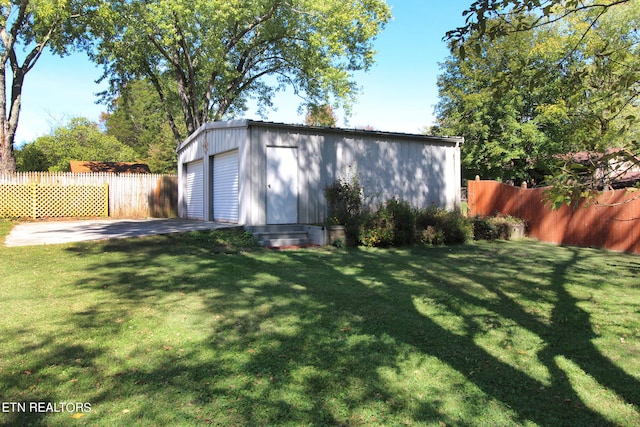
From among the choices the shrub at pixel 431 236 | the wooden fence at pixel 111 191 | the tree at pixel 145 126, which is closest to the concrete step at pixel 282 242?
the shrub at pixel 431 236

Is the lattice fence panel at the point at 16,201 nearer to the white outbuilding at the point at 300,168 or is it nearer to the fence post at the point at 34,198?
the fence post at the point at 34,198

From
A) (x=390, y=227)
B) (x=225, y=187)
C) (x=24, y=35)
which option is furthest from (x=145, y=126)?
(x=390, y=227)

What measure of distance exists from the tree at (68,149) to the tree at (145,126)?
282cm

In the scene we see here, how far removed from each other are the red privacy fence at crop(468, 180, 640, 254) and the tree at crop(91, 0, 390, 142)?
9.59m

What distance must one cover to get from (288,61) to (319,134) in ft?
39.0

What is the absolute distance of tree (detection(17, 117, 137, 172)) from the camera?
25328mm

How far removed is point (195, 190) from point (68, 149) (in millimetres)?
20060

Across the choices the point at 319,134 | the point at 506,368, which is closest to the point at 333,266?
the point at 506,368

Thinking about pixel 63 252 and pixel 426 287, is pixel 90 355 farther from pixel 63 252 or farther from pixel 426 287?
pixel 63 252

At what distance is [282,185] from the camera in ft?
39.4

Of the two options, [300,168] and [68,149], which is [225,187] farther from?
[68,149]

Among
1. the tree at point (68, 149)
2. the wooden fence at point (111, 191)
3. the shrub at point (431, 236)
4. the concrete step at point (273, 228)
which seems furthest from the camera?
the tree at point (68, 149)

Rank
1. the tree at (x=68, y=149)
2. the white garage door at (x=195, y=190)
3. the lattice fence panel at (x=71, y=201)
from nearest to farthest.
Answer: the white garage door at (x=195, y=190) < the lattice fence panel at (x=71, y=201) < the tree at (x=68, y=149)

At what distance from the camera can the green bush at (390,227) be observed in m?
10.6
